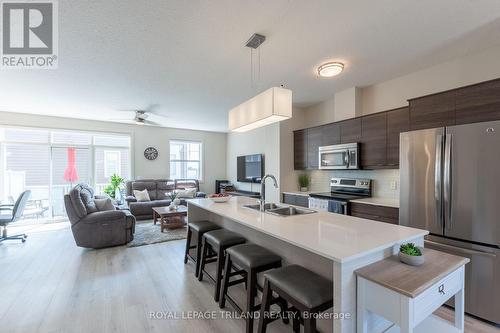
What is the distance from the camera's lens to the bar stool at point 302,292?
1.33m

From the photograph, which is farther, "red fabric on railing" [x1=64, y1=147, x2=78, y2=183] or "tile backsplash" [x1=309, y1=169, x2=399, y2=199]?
"red fabric on railing" [x1=64, y1=147, x2=78, y2=183]

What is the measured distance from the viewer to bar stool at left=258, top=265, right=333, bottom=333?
1.33 metres

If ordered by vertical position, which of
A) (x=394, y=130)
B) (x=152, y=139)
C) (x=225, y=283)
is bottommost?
(x=225, y=283)

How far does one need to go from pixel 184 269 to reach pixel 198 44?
2.78 metres

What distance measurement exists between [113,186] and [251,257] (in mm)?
5806

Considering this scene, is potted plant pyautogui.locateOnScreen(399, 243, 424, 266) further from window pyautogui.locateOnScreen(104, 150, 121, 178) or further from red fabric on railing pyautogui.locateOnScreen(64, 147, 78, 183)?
red fabric on railing pyautogui.locateOnScreen(64, 147, 78, 183)

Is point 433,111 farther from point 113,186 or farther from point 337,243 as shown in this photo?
point 113,186

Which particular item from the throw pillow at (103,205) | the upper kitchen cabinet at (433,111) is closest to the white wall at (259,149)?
the upper kitchen cabinet at (433,111)

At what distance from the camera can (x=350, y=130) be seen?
384 cm

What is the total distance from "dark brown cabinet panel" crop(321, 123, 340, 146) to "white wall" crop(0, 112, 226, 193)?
4722 millimetres

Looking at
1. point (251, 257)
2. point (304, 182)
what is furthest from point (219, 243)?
point (304, 182)

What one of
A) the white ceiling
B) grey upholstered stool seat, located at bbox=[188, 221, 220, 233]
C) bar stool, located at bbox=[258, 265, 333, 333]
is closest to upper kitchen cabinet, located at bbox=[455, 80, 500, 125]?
the white ceiling

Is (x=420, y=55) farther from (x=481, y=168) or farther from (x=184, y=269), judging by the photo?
(x=184, y=269)

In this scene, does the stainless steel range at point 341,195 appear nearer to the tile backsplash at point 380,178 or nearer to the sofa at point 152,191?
the tile backsplash at point 380,178
